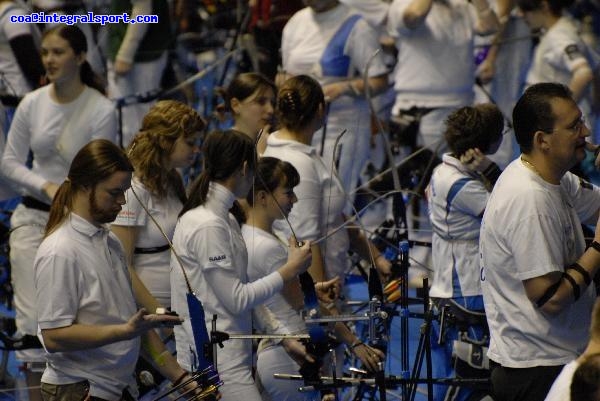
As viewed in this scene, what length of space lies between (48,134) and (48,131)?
0.01 metres

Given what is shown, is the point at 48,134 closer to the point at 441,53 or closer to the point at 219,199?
the point at 219,199

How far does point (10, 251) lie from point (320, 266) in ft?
5.26

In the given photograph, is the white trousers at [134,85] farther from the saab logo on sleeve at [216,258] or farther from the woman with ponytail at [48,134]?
the saab logo on sleeve at [216,258]

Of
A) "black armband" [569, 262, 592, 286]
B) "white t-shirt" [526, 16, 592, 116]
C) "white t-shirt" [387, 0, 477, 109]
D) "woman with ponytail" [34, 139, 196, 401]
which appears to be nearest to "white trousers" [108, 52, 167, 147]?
"white t-shirt" [387, 0, 477, 109]

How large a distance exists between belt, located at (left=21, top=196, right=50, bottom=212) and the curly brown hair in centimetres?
106

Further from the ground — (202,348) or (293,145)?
(293,145)

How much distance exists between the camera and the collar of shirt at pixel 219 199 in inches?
170

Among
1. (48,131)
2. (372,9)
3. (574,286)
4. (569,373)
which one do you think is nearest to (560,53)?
(372,9)

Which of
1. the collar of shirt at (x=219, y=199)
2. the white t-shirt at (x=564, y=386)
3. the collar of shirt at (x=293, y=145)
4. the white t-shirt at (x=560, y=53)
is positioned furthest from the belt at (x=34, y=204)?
the white t-shirt at (x=564, y=386)

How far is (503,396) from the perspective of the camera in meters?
3.89

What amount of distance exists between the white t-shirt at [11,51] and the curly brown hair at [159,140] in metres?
2.43

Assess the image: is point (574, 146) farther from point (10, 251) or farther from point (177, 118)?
point (10, 251)

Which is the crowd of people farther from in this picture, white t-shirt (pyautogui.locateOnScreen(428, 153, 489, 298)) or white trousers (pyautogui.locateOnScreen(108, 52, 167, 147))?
white trousers (pyautogui.locateOnScreen(108, 52, 167, 147))

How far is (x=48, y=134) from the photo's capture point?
564cm
